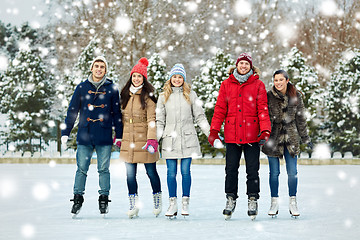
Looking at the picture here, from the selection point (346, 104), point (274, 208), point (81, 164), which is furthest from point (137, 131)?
point (346, 104)

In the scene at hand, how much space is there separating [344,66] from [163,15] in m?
8.18

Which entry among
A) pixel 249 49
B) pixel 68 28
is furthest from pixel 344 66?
pixel 68 28

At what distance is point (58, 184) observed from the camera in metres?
10.8

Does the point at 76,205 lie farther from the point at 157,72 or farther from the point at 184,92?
the point at 157,72

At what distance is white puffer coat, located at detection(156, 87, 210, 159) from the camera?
6.52 metres

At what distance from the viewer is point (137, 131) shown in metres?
6.62

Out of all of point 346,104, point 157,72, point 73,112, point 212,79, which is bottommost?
point 73,112

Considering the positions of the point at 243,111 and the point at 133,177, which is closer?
the point at 243,111

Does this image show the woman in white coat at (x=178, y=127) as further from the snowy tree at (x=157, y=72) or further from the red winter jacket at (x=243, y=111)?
the snowy tree at (x=157, y=72)

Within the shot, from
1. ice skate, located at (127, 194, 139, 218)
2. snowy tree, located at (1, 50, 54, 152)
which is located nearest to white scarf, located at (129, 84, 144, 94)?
ice skate, located at (127, 194, 139, 218)

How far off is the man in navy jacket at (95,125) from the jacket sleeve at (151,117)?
1.13ft

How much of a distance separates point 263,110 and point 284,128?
1.35 feet

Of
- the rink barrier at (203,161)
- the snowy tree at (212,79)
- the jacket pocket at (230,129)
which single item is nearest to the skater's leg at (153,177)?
the jacket pocket at (230,129)

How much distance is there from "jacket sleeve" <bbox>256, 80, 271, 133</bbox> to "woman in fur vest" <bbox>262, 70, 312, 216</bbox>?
8.8 inches
